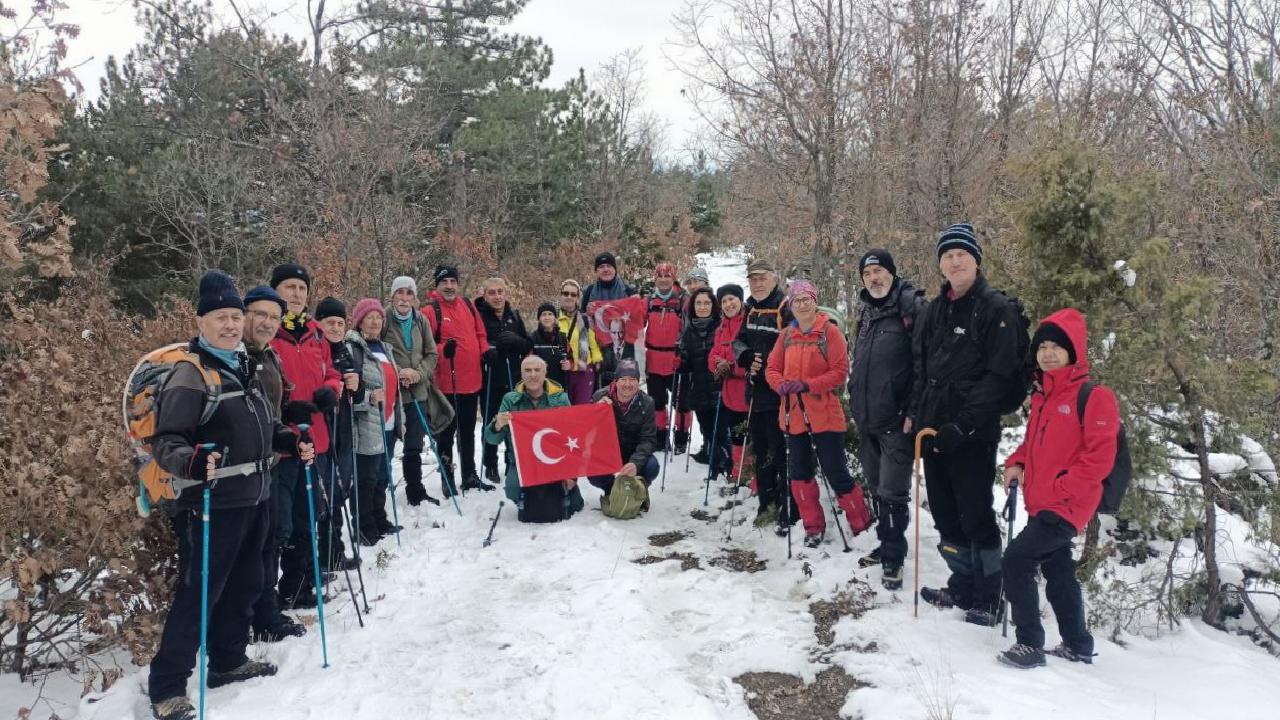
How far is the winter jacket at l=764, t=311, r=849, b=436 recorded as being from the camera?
580 cm

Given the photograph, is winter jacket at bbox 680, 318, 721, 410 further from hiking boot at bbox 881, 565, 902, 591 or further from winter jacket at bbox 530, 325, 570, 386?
hiking boot at bbox 881, 565, 902, 591

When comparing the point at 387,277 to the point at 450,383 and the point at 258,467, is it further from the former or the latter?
the point at 258,467

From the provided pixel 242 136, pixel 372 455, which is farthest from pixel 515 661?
pixel 242 136

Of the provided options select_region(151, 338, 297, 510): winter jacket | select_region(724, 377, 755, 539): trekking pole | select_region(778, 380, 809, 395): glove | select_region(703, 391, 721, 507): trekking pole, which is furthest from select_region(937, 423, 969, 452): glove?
select_region(151, 338, 297, 510): winter jacket

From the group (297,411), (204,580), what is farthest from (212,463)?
(297,411)

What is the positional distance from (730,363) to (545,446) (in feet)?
6.43

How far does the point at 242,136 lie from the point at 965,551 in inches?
710

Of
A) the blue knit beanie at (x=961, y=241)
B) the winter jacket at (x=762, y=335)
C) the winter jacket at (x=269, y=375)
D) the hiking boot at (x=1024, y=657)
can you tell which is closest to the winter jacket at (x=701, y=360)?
the winter jacket at (x=762, y=335)

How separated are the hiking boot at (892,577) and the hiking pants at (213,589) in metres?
4.06

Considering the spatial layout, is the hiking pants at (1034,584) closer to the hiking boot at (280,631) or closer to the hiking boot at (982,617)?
the hiking boot at (982,617)

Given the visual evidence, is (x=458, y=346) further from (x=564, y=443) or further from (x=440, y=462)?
(x=564, y=443)

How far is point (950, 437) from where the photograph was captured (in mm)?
4453

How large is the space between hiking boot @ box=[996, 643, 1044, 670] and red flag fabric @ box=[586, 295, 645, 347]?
5.88m

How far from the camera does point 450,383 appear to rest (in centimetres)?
772
